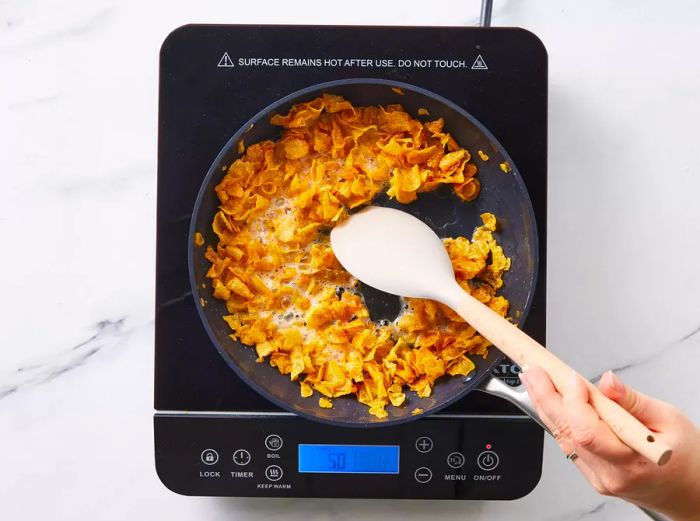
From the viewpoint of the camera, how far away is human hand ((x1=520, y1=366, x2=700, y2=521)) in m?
0.62

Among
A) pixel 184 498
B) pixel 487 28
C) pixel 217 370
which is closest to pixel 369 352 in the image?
pixel 217 370

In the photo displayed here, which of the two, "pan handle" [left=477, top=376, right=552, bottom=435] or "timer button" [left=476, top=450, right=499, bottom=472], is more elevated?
"pan handle" [left=477, top=376, right=552, bottom=435]

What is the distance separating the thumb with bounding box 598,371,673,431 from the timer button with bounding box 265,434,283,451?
47cm

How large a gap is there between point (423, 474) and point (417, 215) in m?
0.36

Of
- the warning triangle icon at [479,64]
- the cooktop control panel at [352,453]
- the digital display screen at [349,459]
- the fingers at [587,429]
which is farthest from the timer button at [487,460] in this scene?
the warning triangle icon at [479,64]

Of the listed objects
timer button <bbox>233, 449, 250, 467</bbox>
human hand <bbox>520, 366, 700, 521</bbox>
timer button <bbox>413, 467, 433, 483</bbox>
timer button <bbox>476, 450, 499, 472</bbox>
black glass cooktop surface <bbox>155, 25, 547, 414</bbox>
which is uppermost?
black glass cooktop surface <bbox>155, 25, 547, 414</bbox>

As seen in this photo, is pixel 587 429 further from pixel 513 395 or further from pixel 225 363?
pixel 225 363

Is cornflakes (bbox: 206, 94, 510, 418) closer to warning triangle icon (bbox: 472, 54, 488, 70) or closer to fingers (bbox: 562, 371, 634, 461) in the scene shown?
warning triangle icon (bbox: 472, 54, 488, 70)

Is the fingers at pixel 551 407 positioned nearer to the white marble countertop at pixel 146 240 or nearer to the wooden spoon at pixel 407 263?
the wooden spoon at pixel 407 263

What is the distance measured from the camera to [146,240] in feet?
3.43

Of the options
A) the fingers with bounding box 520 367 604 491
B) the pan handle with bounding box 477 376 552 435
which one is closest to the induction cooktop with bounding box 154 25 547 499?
the pan handle with bounding box 477 376 552 435

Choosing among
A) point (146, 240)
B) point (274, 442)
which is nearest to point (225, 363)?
point (274, 442)

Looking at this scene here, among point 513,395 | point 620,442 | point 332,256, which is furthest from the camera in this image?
point 332,256

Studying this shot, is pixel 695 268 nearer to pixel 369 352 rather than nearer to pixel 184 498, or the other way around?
pixel 369 352
